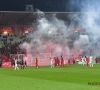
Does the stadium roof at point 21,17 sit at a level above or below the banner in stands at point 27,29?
above

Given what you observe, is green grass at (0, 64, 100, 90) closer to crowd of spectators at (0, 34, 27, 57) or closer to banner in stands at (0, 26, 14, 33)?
crowd of spectators at (0, 34, 27, 57)

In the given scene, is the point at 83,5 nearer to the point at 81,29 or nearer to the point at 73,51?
the point at 81,29

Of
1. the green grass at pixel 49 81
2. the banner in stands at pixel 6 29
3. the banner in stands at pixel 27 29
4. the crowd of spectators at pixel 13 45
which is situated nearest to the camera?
the green grass at pixel 49 81

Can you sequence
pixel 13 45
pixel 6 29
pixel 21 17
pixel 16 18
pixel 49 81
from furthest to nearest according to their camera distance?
pixel 6 29, pixel 13 45, pixel 16 18, pixel 21 17, pixel 49 81

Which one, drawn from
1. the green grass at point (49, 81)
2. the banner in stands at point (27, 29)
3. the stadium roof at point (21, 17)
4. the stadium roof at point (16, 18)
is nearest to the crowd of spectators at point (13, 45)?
the banner in stands at point (27, 29)

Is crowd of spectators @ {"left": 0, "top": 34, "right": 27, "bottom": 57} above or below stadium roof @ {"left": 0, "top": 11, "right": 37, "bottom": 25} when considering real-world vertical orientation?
below

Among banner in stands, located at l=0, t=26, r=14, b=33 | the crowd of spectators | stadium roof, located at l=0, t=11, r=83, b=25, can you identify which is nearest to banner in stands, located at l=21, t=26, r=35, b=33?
stadium roof, located at l=0, t=11, r=83, b=25

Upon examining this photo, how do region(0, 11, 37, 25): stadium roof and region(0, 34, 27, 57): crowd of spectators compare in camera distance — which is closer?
region(0, 11, 37, 25): stadium roof

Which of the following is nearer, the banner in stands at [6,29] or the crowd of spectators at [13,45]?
the crowd of spectators at [13,45]

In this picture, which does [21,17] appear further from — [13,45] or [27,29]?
[13,45]

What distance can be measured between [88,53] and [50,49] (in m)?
8.29

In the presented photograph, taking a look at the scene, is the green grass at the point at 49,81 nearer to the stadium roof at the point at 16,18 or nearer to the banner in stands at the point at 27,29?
the stadium roof at the point at 16,18

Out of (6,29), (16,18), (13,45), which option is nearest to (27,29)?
(16,18)

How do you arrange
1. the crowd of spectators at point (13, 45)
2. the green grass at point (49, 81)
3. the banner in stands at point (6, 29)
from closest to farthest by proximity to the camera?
the green grass at point (49, 81) < the crowd of spectators at point (13, 45) < the banner in stands at point (6, 29)
